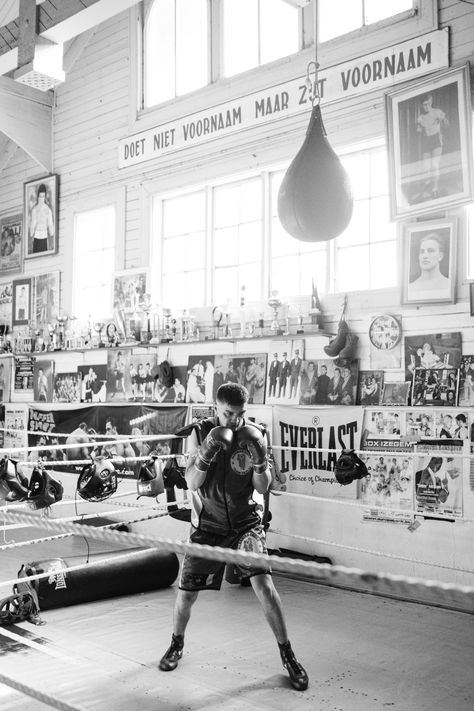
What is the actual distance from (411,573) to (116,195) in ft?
15.7

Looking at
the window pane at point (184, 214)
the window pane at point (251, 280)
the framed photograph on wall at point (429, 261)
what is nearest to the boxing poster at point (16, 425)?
the window pane at point (184, 214)

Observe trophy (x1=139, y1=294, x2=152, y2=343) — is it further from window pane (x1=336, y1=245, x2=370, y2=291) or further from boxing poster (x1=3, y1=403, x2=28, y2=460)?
boxing poster (x1=3, y1=403, x2=28, y2=460)

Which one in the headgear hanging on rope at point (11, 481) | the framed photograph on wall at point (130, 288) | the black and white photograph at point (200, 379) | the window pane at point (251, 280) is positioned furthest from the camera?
the framed photograph on wall at point (130, 288)

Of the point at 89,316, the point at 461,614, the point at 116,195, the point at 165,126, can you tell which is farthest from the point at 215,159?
the point at 461,614

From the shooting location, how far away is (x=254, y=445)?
3238mm

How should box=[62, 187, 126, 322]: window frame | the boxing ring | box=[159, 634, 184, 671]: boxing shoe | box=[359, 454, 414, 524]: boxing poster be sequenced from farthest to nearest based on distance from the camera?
box=[62, 187, 126, 322]: window frame
box=[359, 454, 414, 524]: boxing poster
box=[159, 634, 184, 671]: boxing shoe
the boxing ring

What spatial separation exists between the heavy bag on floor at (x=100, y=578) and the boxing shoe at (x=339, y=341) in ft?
6.45

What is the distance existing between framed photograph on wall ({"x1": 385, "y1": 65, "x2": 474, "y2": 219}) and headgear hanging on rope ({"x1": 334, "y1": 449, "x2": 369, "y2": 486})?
1890 mm

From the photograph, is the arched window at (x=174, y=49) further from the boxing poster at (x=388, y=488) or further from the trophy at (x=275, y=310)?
the boxing poster at (x=388, y=488)

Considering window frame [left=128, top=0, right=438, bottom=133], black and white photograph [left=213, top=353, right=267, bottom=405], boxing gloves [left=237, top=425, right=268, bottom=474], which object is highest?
window frame [left=128, top=0, right=438, bottom=133]

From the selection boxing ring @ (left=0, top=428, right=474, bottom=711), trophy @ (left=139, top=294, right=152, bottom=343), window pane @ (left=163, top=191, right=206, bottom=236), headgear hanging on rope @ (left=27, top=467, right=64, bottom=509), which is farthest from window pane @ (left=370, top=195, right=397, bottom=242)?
headgear hanging on rope @ (left=27, top=467, right=64, bottom=509)

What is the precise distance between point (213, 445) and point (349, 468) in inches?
65.6

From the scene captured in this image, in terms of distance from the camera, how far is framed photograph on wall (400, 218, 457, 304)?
4.96 m

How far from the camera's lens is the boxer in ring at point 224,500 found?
3.18 meters
